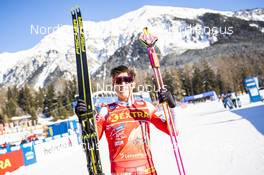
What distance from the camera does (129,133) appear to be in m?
3.41

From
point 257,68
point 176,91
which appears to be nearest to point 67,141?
point 176,91

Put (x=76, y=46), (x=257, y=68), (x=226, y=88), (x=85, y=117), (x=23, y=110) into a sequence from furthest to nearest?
(x=257, y=68) < (x=226, y=88) < (x=23, y=110) < (x=76, y=46) < (x=85, y=117)

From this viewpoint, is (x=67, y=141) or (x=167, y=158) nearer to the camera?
(x=167, y=158)

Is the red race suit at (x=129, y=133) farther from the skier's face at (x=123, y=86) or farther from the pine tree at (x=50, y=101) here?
the pine tree at (x=50, y=101)

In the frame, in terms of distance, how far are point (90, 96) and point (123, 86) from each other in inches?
22.5

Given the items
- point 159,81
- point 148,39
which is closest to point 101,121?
point 159,81

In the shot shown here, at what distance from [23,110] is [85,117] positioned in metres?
97.6

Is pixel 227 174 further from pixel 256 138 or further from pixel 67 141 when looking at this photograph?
pixel 67 141

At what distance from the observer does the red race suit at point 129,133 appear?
3342 mm

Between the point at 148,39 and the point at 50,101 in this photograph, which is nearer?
the point at 148,39

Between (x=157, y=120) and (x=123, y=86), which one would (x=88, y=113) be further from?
(x=157, y=120)

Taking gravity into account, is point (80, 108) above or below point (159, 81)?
below

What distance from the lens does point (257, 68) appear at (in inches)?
4808

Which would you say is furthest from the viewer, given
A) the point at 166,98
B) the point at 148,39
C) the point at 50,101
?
the point at 50,101
